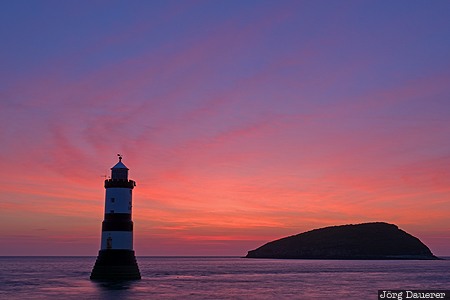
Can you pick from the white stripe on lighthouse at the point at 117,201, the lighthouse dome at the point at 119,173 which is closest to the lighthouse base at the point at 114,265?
the white stripe on lighthouse at the point at 117,201

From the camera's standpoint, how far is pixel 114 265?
205 ft

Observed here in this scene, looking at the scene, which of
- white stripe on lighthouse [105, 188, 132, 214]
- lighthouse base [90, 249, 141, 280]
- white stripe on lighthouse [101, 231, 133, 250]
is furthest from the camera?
white stripe on lighthouse [105, 188, 132, 214]

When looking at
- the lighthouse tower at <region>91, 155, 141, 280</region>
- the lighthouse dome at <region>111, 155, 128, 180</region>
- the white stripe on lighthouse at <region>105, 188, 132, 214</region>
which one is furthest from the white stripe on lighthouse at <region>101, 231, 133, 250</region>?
the lighthouse dome at <region>111, 155, 128, 180</region>

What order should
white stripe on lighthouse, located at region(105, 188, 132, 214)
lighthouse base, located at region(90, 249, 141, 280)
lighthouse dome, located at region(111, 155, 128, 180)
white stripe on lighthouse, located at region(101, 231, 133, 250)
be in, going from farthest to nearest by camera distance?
lighthouse dome, located at region(111, 155, 128, 180) → white stripe on lighthouse, located at region(105, 188, 132, 214) → lighthouse base, located at region(90, 249, 141, 280) → white stripe on lighthouse, located at region(101, 231, 133, 250)

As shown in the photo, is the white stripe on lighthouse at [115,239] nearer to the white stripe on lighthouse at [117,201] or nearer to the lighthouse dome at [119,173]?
the white stripe on lighthouse at [117,201]

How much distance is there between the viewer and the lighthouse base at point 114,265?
204 feet

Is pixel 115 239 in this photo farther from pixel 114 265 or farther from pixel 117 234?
pixel 114 265

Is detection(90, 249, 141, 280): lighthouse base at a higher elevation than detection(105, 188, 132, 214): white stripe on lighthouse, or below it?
below

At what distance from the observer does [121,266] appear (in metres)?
62.8

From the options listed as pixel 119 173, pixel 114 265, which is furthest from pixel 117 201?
pixel 114 265

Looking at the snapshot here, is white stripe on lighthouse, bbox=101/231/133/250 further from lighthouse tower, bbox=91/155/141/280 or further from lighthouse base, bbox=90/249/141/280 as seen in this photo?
lighthouse base, bbox=90/249/141/280

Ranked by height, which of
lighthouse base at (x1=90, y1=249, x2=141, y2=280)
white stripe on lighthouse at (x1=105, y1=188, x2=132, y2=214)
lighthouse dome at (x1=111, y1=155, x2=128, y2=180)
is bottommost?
lighthouse base at (x1=90, y1=249, x2=141, y2=280)

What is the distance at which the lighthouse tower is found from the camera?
62188mm

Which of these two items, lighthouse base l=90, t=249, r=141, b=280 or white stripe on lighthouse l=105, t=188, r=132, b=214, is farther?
white stripe on lighthouse l=105, t=188, r=132, b=214
